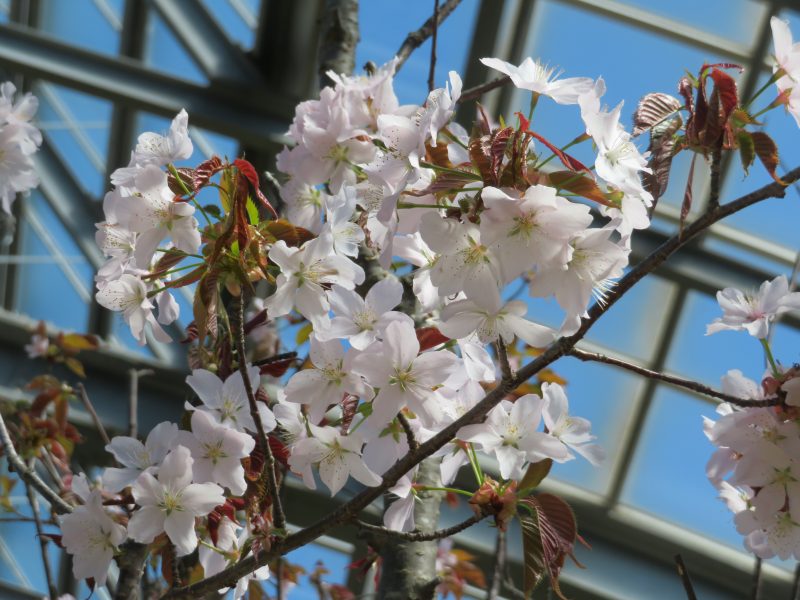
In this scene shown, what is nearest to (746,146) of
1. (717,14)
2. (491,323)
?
(491,323)

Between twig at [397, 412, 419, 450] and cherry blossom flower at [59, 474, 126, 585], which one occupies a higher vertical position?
twig at [397, 412, 419, 450]

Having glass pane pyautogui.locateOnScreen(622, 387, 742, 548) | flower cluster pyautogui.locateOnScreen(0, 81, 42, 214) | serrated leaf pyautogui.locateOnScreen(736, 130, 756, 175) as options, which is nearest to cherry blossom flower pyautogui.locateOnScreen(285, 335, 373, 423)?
serrated leaf pyautogui.locateOnScreen(736, 130, 756, 175)

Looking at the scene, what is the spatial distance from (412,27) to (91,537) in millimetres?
3447

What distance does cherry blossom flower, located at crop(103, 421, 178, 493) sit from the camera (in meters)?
1.08

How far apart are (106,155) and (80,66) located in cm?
82

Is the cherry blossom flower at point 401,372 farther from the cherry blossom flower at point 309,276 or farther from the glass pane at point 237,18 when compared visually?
the glass pane at point 237,18

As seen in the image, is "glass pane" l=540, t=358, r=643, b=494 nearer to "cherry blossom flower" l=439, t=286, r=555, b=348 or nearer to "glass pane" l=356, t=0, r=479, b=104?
"glass pane" l=356, t=0, r=479, b=104

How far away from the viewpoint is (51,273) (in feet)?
17.8

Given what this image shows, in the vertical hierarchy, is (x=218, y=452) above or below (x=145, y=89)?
below

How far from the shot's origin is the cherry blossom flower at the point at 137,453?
1.08 m

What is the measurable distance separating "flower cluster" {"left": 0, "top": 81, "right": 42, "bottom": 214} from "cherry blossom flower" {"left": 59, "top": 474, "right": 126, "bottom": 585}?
3.22 ft

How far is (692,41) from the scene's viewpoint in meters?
4.01

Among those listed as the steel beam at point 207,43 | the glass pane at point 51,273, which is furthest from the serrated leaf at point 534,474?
the glass pane at point 51,273

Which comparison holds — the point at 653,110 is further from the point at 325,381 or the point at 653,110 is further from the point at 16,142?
the point at 16,142
